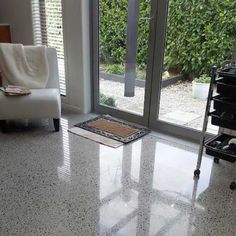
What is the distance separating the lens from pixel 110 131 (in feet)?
9.57

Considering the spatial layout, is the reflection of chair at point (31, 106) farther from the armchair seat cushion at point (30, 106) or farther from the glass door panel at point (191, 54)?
the glass door panel at point (191, 54)

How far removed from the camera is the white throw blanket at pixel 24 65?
9.61 ft

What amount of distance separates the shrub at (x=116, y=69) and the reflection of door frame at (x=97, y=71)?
0.17 m

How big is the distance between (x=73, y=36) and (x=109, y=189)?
6.24 feet

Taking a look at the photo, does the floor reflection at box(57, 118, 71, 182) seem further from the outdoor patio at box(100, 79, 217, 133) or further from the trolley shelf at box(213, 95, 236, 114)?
the trolley shelf at box(213, 95, 236, 114)

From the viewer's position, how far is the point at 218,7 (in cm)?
232

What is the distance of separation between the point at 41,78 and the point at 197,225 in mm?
2147

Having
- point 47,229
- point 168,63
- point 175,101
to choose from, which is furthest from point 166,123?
point 47,229

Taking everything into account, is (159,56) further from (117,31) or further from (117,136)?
(117,136)

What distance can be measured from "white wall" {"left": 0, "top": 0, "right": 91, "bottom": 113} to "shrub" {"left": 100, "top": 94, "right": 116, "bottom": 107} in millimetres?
159

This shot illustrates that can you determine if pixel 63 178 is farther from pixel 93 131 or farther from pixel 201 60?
pixel 201 60

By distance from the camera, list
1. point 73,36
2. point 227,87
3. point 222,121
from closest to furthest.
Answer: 1. point 227,87
2. point 222,121
3. point 73,36

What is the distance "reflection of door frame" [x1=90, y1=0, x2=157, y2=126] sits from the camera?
273cm

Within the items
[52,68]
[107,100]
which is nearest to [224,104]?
[107,100]
